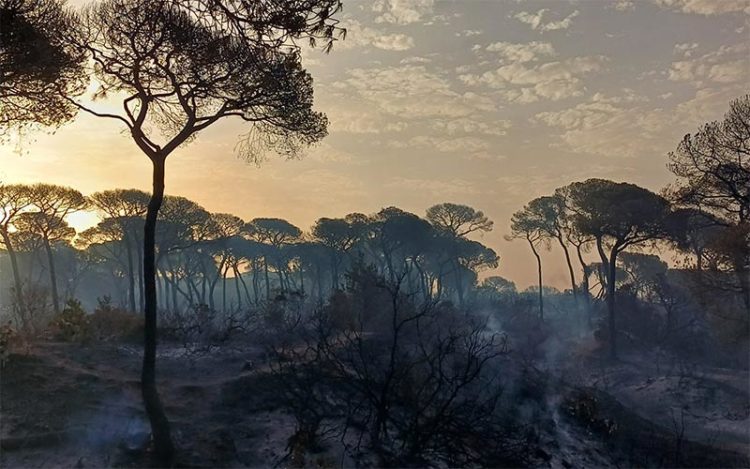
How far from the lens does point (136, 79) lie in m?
9.65

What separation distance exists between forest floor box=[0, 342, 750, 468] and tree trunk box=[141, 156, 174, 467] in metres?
0.31

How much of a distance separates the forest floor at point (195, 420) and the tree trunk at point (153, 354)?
312mm

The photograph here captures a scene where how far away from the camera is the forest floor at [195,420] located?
8.38m

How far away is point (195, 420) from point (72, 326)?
21.6 feet

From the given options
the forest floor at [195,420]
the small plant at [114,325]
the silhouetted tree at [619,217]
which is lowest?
the forest floor at [195,420]

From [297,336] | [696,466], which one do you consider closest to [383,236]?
[297,336]

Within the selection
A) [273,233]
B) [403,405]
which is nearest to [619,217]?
[403,405]

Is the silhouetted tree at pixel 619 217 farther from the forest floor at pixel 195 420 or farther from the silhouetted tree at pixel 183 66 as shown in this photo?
the silhouetted tree at pixel 183 66

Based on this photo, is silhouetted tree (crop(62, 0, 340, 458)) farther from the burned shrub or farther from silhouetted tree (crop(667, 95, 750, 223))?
silhouetted tree (crop(667, 95, 750, 223))

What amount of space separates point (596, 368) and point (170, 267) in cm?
3436

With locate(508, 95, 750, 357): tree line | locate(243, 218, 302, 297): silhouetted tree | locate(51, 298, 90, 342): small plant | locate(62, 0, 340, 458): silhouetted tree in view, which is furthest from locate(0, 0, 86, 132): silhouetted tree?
locate(243, 218, 302, 297): silhouetted tree

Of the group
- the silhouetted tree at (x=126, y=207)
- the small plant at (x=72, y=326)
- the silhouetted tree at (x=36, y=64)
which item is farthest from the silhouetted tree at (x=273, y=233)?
the silhouetted tree at (x=36, y=64)

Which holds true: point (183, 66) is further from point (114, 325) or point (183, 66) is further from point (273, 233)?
point (273, 233)

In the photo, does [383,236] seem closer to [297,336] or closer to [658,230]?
[658,230]
